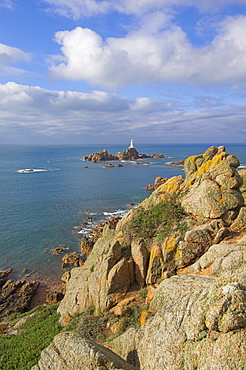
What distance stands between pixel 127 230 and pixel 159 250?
12.0ft

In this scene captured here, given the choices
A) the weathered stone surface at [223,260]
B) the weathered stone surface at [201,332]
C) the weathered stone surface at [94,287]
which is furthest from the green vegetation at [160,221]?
the weathered stone surface at [201,332]

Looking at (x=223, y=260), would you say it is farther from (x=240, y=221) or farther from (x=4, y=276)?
(x=4, y=276)

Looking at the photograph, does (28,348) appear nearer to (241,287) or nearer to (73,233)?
(241,287)

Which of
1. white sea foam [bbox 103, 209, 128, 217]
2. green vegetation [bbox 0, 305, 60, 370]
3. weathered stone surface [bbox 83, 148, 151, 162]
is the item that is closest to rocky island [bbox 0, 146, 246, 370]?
green vegetation [bbox 0, 305, 60, 370]

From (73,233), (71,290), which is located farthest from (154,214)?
(73,233)

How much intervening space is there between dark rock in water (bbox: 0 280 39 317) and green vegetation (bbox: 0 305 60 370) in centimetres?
720

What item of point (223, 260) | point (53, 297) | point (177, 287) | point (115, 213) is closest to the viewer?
point (177, 287)

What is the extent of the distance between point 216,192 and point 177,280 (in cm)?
911

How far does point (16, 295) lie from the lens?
28547 mm

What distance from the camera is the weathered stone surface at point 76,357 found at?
7.26 meters

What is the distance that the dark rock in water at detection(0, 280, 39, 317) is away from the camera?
86.9ft

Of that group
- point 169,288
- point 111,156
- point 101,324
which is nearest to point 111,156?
point 111,156

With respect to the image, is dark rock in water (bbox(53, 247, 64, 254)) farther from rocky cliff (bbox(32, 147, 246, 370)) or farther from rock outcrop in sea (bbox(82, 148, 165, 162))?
rock outcrop in sea (bbox(82, 148, 165, 162))

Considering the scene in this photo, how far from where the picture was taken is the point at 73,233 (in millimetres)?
45938
